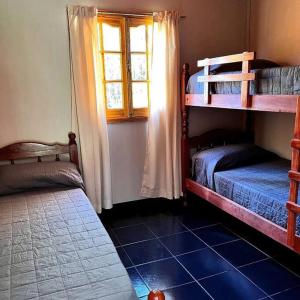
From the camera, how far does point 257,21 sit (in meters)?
3.44

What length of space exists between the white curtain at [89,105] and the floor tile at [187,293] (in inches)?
51.9

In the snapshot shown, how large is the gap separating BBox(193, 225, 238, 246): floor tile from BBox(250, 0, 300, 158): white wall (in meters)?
1.11

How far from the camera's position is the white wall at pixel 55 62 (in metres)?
2.75

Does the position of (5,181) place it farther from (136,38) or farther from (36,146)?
(136,38)

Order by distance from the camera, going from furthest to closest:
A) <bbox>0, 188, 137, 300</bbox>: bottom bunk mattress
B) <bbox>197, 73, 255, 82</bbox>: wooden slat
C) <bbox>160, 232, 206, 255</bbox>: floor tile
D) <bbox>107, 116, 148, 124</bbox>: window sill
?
<bbox>107, 116, 148, 124</bbox>: window sill → <bbox>160, 232, 206, 255</bbox>: floor tile → <bbox>197, 73, 255, 82</bbox>: wooden slat → <bbox>0, 188, 137, 300</bbox>: bottom bunk mattress

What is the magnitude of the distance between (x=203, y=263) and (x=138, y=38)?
228 centimetres

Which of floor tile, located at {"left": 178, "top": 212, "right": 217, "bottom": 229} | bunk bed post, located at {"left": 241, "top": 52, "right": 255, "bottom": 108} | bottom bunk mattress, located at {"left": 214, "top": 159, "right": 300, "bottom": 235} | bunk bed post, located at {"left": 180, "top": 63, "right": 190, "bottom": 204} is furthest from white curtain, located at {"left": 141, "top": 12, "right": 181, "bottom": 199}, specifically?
bunk bed post, located at {"left": 241, "top": 52, "right": 255, "bottom": 108}

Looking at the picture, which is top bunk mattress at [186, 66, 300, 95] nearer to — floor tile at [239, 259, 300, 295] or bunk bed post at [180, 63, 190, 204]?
bunk bed post at [180, 63, 190, 204]

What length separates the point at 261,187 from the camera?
2439mm

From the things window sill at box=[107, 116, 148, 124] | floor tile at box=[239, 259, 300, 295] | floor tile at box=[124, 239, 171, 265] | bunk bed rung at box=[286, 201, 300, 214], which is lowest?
floor tile at box=[124, 239, 171, 265]

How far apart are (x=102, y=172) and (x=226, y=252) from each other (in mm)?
1429

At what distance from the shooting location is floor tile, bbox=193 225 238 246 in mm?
2760

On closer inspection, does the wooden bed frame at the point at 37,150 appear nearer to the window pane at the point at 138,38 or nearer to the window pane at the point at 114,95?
the window pane at the point at 114,95

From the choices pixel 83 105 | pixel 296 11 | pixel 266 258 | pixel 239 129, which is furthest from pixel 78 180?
pixel 296 11
